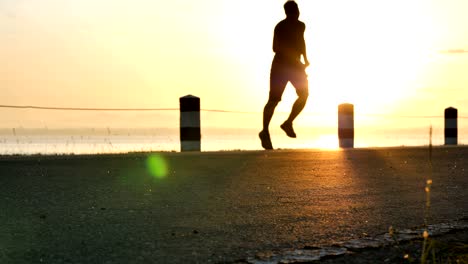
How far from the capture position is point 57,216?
4113mm

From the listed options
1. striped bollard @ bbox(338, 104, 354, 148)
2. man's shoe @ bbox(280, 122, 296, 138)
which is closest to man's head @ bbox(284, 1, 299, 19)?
man's shoe @ bbox(280, 122, 296, 138)

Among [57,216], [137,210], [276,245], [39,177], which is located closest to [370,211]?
[276,245]

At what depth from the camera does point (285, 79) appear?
11.8m

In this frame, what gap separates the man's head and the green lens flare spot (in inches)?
160

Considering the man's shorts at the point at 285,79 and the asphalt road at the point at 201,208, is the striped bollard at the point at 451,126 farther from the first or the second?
the asphalt road at the point at 201,208

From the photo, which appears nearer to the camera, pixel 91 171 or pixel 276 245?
pixel 276 245

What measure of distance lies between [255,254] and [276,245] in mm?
257

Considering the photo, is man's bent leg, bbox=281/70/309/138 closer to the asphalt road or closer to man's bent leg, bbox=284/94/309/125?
man's bent leg, bbox=284/94/309/125

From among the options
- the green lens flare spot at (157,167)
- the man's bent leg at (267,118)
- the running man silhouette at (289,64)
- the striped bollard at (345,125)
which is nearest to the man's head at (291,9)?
the running man silhouette at (289,64)

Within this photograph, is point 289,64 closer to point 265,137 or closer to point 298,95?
point 298,95

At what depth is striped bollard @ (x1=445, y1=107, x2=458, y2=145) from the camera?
1827 centimetres

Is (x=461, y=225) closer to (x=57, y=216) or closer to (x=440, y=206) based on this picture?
(x=440, y=206)

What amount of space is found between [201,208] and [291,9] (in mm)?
7730

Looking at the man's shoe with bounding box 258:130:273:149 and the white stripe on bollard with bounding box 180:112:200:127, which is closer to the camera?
the man's shoe with bounding box 258:130:273:149
